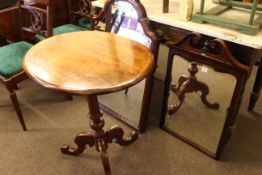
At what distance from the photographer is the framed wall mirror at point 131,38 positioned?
58.6 inches

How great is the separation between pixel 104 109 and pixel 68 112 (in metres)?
0.28

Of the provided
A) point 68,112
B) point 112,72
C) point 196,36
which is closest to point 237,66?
point 196,36

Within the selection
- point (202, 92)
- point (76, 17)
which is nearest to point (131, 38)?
point (202, 92)

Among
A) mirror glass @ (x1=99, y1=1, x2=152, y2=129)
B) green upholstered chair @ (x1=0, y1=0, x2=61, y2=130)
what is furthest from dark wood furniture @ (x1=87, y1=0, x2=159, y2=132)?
green upholstered chair @ (x1=0, y1=0, x2=61, y2=130)

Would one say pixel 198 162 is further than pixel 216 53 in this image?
Yes

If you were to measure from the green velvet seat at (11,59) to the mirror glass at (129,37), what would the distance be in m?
0.65

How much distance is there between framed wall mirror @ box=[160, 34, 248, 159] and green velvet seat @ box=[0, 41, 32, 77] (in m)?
1.00

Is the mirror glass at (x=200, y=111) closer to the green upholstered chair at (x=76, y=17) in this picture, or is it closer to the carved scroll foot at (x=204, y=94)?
the carved scroll foot at (x=204, y=94)

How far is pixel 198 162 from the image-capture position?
1.57m

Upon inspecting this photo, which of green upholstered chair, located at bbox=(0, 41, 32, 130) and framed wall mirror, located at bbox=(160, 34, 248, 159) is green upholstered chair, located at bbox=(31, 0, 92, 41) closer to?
green upholstered chair, located at bbox=(0, 41, 32, 130)

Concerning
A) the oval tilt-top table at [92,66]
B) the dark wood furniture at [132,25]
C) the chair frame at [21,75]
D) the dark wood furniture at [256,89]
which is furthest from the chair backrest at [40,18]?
the dark wood furniture at [256,89]

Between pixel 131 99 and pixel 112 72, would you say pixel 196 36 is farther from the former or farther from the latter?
pixel 131 99

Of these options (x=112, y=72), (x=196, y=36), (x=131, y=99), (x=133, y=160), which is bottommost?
(x=133, y=160)

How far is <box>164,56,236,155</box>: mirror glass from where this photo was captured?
1.58m
